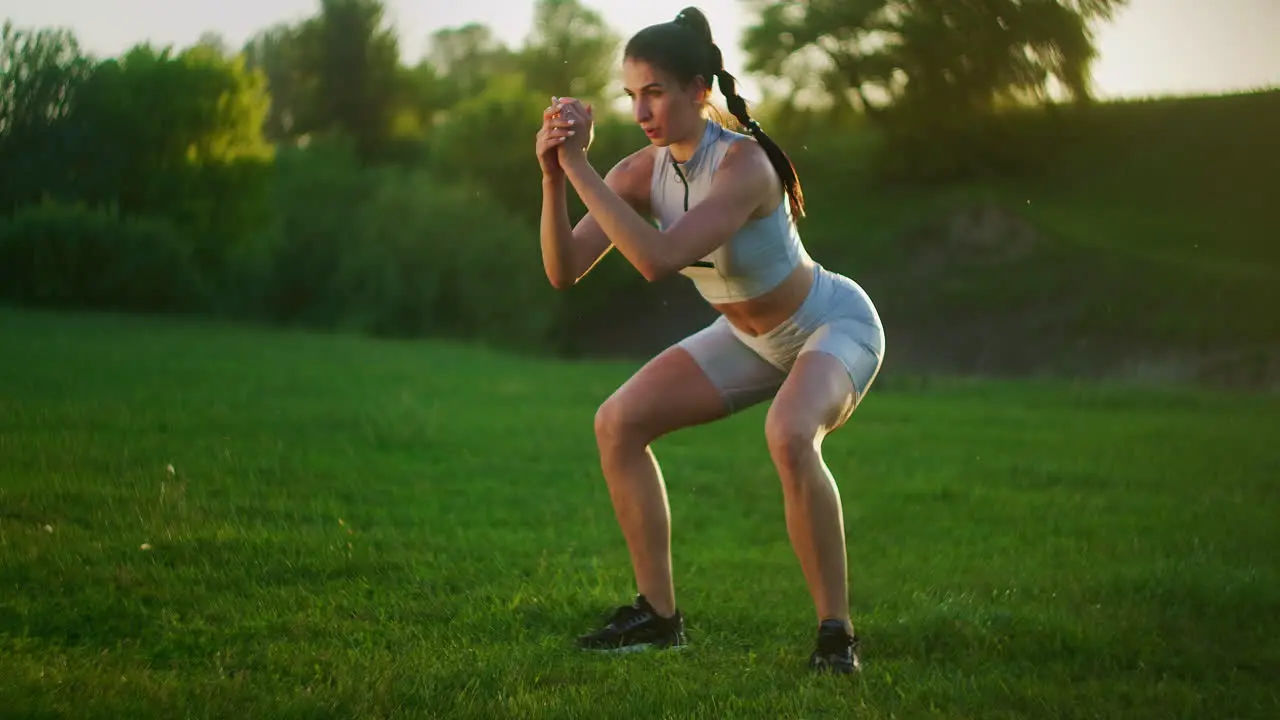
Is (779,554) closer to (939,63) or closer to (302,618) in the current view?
(302,618)

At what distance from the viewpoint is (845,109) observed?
120ft

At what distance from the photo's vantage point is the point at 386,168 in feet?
128

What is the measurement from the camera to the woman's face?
491cm

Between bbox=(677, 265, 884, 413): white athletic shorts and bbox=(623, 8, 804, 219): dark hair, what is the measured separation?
0.40m

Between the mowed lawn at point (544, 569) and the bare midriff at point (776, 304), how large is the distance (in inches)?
50.1

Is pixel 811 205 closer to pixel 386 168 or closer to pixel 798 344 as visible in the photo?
pixel 386 168

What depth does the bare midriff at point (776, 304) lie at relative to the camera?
5219mm

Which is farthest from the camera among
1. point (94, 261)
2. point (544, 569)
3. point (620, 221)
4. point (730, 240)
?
point (94, 261)

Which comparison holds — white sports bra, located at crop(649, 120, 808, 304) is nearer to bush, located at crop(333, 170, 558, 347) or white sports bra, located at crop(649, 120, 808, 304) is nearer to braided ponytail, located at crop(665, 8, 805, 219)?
braided ponytail, located at crop(665, 8, 805, 219)

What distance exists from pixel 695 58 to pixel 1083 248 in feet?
107

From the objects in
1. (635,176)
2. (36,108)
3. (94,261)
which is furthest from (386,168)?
(635,176)

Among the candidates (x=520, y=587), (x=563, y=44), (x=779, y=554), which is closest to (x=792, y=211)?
(x=520, y=587)

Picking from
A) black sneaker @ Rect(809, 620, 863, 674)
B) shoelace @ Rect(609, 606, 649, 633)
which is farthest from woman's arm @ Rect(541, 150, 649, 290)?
black sneaker @ Rect(809, 620, 863, 674)

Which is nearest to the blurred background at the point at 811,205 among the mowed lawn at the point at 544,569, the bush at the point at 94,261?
the bush at the point at 94,261
